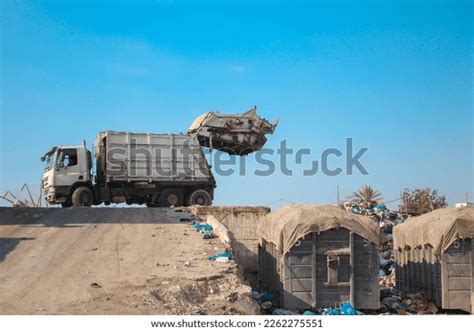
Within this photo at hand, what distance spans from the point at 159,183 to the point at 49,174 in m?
3.55

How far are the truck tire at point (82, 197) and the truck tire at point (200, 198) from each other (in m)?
3.27

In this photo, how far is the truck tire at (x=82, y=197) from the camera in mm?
20631

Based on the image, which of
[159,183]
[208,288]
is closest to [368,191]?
[159,183]

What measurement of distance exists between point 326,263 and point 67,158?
38.7 feet

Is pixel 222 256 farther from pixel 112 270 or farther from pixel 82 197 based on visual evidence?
pixel 82 197

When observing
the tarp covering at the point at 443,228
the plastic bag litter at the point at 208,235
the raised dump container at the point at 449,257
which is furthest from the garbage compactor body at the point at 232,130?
the raised dump container at the point at 449,257

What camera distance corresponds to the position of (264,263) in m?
14.0

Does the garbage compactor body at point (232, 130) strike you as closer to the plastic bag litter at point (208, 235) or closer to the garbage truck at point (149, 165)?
the garbage truck at point (149, 165)

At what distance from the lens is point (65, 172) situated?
2064cm

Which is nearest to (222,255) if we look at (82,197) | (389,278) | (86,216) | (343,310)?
(343,310)

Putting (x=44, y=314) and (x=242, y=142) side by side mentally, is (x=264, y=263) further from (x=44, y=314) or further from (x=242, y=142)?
(x=242, y=142)
